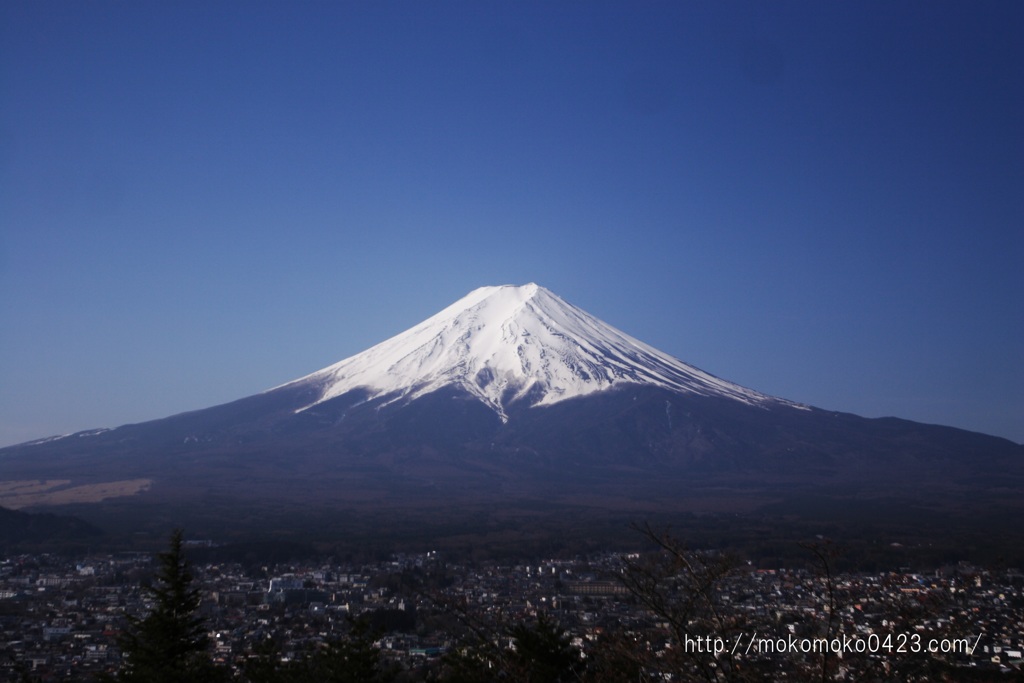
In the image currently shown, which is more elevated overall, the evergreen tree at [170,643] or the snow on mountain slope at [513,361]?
the snow on mountain slope at [513,361]

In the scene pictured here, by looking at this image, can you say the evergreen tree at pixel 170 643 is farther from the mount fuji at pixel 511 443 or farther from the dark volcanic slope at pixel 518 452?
the dark volcanic slope at pixel 518 452

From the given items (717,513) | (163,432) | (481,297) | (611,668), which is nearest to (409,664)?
(611,668)

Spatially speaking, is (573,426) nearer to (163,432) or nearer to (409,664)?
(163,432)

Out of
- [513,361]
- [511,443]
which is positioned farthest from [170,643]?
[513,361]

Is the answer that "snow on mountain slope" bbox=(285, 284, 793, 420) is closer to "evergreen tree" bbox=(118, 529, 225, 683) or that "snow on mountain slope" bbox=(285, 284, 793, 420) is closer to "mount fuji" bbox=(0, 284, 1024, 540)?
"mount fuji" bbox=(0, 284, 1024, 540)

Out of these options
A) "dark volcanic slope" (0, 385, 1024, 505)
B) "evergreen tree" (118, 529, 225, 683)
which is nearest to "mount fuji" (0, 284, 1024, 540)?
"dark volcanic slope" (0, 385, 1024, 505)

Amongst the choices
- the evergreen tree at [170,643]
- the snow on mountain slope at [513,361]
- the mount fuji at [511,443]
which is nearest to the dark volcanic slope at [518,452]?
the mount fuji at [511,443]

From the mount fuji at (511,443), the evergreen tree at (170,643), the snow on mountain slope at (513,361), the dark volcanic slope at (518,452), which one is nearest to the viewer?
the evergreen tree at (170,643)
